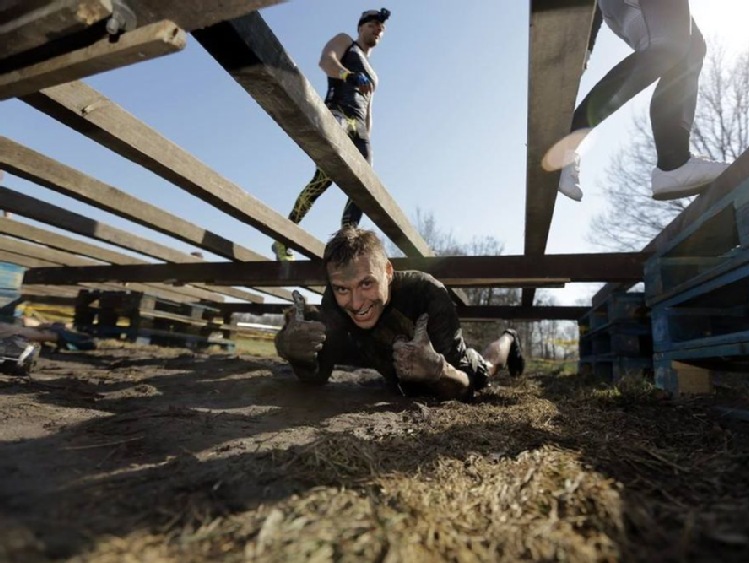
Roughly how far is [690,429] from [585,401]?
36.3 inches

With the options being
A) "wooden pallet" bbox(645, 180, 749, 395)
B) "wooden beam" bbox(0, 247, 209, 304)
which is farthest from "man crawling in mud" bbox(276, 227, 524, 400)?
"wooden beam" bbox(0, 247, 209, 304)

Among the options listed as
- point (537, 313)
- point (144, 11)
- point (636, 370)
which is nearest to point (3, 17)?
point (144, 11)

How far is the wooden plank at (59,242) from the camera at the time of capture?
4.38 metres

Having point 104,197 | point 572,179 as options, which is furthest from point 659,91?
point 104,197

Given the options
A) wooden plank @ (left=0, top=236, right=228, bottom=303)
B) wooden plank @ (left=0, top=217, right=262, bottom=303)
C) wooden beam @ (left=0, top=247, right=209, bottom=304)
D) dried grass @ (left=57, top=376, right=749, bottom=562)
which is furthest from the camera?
wooden beam @ (left=0, top=247, right=209, bottom=304)

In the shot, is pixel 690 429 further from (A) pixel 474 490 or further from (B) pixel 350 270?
(B) pixel 350 270

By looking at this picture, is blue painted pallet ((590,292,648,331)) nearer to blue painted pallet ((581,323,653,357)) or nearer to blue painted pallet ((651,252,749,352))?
blue painted pallet ((581,323,653,357))

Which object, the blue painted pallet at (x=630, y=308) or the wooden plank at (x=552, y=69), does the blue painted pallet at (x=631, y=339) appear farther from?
the wooden plank at (x=552, y=69)

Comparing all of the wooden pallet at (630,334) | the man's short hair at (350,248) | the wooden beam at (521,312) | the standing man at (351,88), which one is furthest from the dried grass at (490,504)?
the wooden beam at (521,312)

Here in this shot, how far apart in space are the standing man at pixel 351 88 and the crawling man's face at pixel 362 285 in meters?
0.99

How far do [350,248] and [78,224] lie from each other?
307 cm

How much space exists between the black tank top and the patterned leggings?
12 centimetres

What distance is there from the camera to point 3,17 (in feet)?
4.24

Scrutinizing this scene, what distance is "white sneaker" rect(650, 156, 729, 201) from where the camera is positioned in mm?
2365
